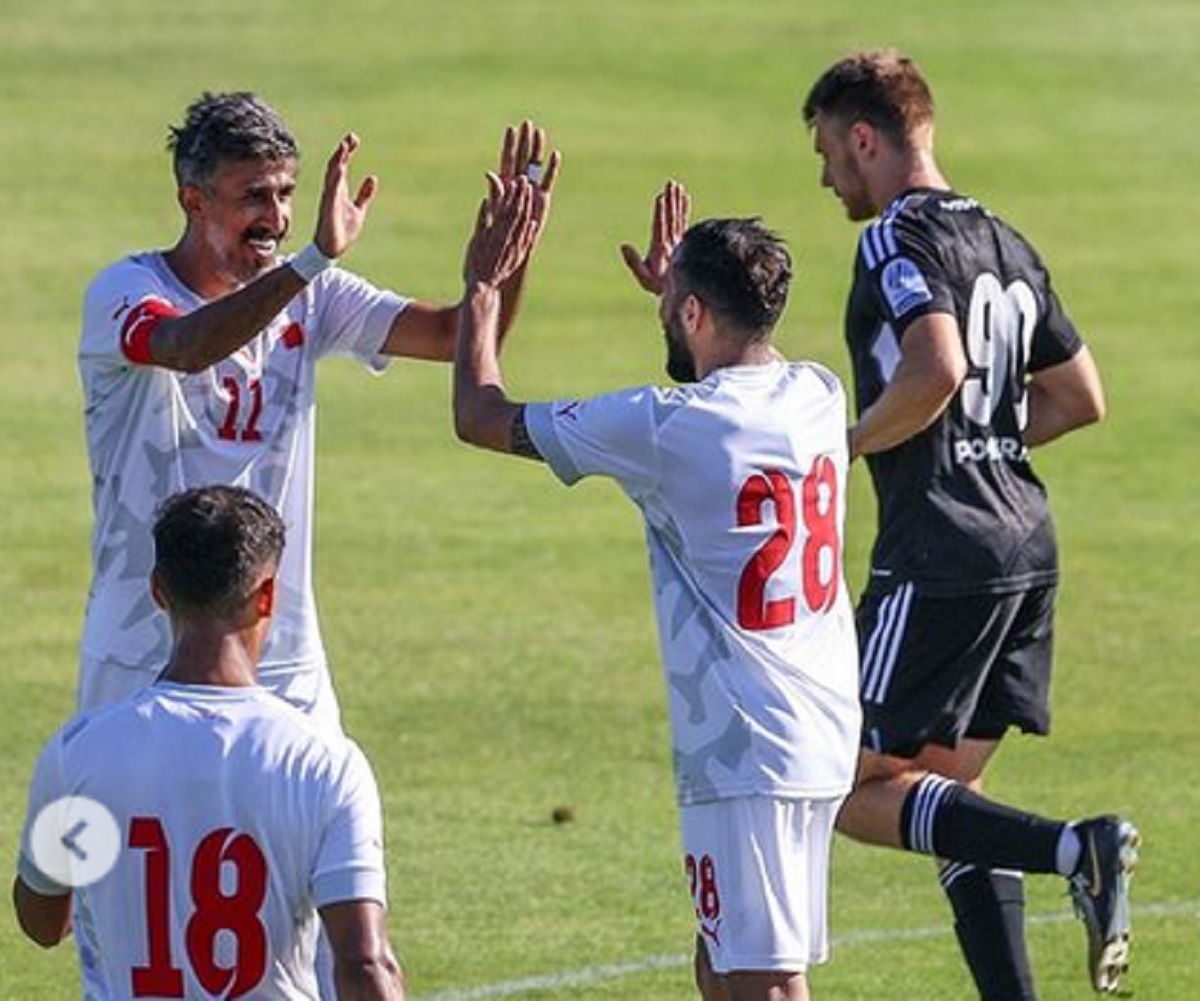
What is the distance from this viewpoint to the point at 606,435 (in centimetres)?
881

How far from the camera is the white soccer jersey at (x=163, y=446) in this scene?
30.2ft

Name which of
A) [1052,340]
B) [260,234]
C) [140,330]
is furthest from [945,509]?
[140,330]

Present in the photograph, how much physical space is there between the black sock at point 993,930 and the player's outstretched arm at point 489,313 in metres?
2.23

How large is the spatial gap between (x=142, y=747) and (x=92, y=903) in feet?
1.10

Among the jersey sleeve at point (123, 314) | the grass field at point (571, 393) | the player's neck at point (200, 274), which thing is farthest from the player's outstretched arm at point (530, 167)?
the grass field at point (571, 393)

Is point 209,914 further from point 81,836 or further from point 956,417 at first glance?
point 956,417

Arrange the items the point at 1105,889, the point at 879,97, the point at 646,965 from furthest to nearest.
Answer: the point at 646,965
the point at 879,97
the point at 1105,889

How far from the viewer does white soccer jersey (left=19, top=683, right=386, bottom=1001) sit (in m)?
6.83

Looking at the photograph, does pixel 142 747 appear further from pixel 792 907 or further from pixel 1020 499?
pixel 1020 499

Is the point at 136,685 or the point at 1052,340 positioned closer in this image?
the point at 136,685

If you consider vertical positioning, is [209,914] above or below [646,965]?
above

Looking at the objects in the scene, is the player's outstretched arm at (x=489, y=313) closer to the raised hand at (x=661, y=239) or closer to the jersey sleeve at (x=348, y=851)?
the raised hand at (x=661, y=239)

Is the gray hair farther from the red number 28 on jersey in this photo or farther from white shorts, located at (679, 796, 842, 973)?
the red number 28 on jersey

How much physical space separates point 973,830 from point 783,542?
1.68m
